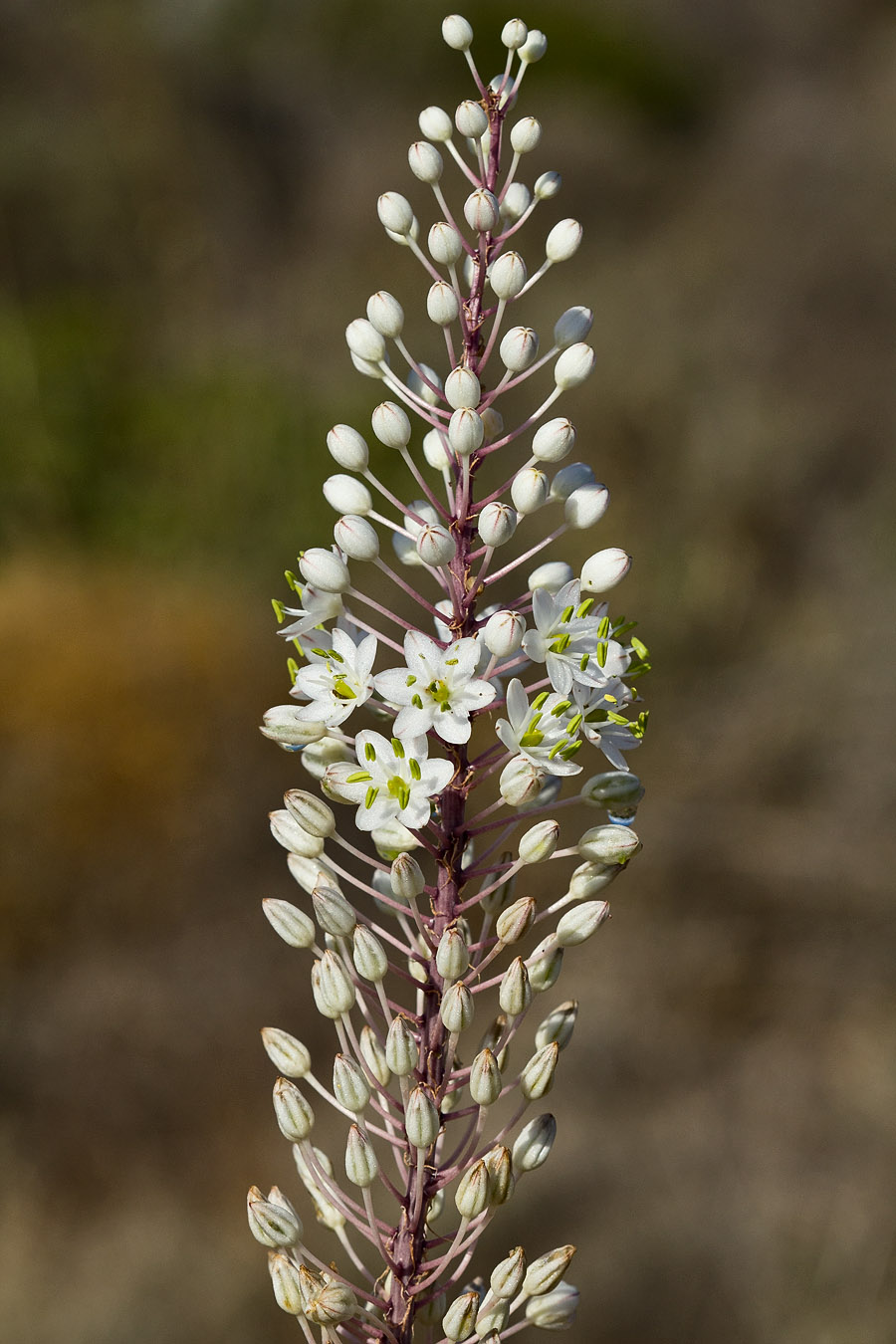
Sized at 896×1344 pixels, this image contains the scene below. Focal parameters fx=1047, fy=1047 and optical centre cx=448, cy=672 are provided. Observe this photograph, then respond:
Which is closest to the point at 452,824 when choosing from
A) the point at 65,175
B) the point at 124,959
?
the point at 124,959

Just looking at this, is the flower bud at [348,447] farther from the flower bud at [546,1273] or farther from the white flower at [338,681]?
the flower bud at [546,1273]

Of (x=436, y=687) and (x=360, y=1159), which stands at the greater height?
(x=436, y=687)

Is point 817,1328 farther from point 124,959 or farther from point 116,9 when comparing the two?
point 116,9

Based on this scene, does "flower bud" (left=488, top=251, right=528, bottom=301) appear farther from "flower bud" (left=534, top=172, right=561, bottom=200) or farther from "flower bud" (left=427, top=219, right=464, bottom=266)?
"flower bud" (left=534, top=172, right=561, bottom=200)

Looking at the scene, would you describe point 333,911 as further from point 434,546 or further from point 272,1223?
point 434,546

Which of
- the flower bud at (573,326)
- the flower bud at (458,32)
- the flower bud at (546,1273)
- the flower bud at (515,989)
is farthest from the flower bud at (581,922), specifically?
the flower bud at (458,32)

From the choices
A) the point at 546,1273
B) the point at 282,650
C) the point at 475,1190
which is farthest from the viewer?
the point at 282,650

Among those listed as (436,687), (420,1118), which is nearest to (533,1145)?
(420,1118)
